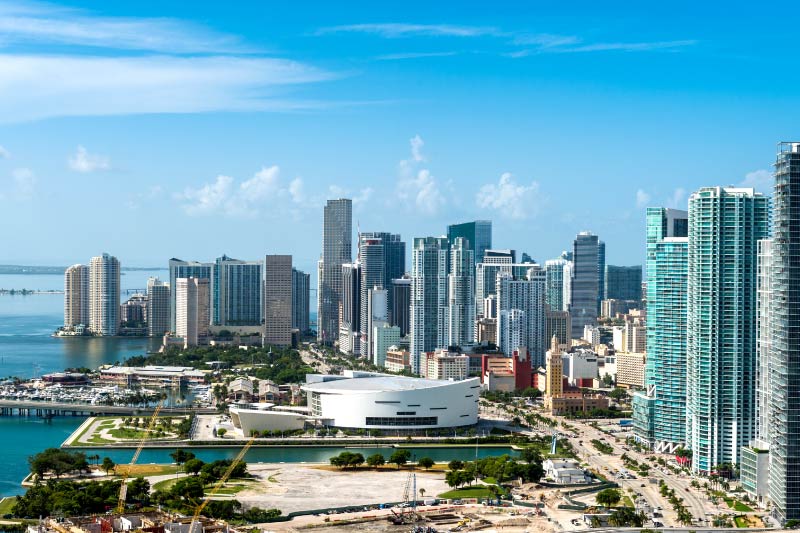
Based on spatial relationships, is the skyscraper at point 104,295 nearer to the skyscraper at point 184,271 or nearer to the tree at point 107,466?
the skyscraper at point 184,271

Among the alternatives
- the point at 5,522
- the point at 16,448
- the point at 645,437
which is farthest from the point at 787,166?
the point at 16,448

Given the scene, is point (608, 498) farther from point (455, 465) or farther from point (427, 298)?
point (427, 298)

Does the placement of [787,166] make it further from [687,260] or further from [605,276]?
[605,276]

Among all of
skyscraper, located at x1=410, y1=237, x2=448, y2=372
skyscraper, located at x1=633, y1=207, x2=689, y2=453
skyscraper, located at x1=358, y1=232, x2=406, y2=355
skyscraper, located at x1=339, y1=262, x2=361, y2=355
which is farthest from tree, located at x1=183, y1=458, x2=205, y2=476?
skyscraper, located at x1=339, y1=262, x2=361, y2=355

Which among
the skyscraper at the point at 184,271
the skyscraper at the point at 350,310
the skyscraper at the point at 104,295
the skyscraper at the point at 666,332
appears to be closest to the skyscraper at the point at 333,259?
the skyscraper at the point at 350,310

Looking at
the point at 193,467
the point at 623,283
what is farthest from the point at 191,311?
the point at 193,467

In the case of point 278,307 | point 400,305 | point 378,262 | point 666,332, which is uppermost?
point 378,262
